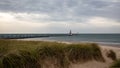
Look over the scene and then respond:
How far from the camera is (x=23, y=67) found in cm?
795

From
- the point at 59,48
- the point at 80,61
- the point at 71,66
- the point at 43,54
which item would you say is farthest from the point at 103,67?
the point at 43,54

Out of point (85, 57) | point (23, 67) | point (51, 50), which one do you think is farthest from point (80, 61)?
point (23, 67)

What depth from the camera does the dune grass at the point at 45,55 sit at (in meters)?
7.75

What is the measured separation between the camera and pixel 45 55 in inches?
360

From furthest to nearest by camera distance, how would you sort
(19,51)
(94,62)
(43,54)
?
(94,62), (43,54), (19,51)

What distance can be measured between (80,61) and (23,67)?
337 cm

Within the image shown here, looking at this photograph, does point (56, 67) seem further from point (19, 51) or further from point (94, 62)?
point (94, 62)

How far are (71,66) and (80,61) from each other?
0.85 metres

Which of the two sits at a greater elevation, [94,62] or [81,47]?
A: [81,47]

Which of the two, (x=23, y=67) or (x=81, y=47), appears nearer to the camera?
(x=23, y=67)

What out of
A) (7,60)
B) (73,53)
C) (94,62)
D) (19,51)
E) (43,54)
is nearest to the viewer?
(7,60)

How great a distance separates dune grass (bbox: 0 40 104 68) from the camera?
7.75 meters

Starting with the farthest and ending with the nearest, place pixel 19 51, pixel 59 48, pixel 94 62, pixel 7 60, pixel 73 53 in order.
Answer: pixel 94 62 < pixel 73 53 < pixel 59 48 < pixel 19 51 < pixel 7 60

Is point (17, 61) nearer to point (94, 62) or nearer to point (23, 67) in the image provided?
point (23, 67)
